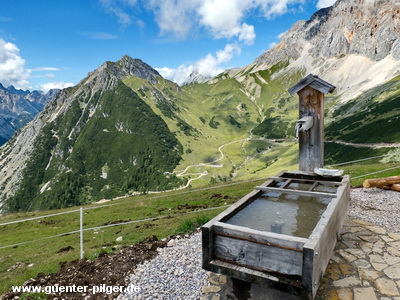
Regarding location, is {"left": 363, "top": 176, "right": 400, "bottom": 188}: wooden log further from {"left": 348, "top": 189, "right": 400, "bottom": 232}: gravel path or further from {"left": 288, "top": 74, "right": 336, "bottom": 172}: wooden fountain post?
{"left": 288, "top": 74, "right": 336, "bottom": 172}: wooden fountain post

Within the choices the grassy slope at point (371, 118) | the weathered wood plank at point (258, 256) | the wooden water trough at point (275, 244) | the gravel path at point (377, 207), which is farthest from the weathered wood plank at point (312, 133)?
the grassy slope at point (371, 118)

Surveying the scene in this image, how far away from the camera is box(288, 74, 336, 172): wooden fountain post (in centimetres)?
1089

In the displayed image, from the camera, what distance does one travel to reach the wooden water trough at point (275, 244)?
5043mm

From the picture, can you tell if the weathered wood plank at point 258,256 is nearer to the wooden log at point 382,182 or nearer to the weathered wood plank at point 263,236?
the weathered wood plank at point 263,236

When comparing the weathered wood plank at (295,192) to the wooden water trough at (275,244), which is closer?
the wooden water trough at (275,244)

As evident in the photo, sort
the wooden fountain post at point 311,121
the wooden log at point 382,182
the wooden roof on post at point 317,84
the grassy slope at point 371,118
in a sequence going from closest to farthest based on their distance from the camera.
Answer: the wooden roof on post at point 317,84 → the wooden fountain post at point 311,121 → the wooden log at point 382,182 → the grassy slope at point 371,118

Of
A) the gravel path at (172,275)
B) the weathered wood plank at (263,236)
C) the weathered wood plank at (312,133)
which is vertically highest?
the weathered wood plank at (312,133)

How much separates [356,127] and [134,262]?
164m

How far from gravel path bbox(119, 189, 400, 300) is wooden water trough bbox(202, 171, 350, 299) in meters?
2.33

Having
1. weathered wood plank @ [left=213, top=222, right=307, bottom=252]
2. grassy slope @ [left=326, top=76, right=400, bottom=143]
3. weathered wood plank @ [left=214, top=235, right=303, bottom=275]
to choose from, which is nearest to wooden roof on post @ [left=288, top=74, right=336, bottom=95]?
weathered wood plank @ [left=213, top=222, right=307, bottom=252]

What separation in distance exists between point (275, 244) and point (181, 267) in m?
4.61

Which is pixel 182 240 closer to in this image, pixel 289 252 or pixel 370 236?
pixel 289 252

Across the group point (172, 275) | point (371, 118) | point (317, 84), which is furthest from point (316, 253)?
point (371, 118)

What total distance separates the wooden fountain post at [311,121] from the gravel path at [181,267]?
3381 millimetres
